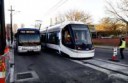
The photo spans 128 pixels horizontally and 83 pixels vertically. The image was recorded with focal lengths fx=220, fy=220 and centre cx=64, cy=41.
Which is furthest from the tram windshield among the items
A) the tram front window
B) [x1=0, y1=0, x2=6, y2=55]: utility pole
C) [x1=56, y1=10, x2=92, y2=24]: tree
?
[x1=56, y1=10, x2=92, y2=24]: tree

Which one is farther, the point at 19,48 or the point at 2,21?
the point at 19,48

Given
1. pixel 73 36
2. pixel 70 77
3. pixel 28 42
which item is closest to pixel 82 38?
pixel 73 36

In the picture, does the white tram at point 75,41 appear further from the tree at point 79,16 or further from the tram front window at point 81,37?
the tree at point 79,16

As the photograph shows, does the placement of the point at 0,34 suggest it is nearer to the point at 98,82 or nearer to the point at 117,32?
the point at 98,82

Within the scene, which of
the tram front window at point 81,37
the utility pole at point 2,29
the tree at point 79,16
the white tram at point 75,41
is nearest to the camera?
the utility pole at point 2,29

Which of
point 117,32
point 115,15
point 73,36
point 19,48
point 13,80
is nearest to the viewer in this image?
point 13,80

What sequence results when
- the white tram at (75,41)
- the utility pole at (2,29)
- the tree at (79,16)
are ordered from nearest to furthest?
the utility pole at (2,29), the white tram at (75,41), the tree at (79,16)

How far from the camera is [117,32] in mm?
64062

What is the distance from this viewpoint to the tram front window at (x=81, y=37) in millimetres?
17188

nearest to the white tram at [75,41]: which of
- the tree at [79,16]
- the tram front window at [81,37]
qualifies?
the tram front window at [81,37]

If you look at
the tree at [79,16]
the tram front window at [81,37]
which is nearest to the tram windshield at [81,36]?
the tram front window at [81,37]

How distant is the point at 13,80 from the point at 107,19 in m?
40.4

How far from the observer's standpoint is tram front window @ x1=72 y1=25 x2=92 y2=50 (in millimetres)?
17188

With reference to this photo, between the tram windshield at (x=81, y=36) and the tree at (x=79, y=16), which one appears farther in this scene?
the tree at (x=79, y=16)
